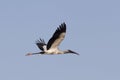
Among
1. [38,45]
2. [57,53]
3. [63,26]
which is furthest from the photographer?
[38,45]

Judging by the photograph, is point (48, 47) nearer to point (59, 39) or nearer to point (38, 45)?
point (59, 39)

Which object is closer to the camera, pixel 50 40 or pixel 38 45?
pixel 50 40

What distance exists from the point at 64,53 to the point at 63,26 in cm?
454

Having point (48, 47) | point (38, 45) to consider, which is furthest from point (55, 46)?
point (38, 45)

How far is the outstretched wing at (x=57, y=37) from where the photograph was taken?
4562 centimetres

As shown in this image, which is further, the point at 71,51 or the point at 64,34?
the point at 71,51

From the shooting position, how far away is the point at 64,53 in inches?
1956

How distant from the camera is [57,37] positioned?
152 ft

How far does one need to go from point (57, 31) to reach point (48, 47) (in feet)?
8.40

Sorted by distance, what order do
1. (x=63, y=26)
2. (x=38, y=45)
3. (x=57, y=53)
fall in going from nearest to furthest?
(x=63, y=26) < (x=57, y=53) < (x=38, y=45)

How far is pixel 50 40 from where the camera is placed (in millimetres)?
46812

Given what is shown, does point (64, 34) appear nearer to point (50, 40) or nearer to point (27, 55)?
point (50, 40)

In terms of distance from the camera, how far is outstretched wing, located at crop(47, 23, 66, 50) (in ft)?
150

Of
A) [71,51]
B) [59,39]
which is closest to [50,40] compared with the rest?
[59,39]
